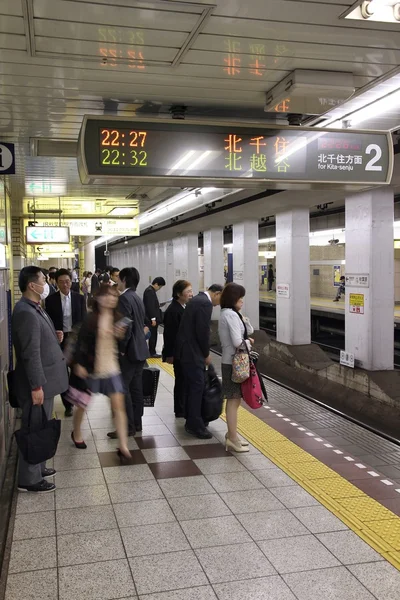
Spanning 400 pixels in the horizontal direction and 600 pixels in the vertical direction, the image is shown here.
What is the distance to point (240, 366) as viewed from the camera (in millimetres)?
5234

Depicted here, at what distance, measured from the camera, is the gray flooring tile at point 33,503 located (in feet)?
13.6

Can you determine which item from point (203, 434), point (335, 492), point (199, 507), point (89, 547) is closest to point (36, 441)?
point (89, 547)

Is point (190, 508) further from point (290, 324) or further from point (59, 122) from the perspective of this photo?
point (290, 324)

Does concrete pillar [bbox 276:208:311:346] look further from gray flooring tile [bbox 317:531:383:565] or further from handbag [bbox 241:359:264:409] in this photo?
gray flooring tile [bbox 317:531:383:565]

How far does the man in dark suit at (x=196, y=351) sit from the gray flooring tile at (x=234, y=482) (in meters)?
1.08

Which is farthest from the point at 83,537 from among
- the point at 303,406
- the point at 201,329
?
the point at 303,406

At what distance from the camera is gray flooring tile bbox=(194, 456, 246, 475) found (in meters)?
4.98

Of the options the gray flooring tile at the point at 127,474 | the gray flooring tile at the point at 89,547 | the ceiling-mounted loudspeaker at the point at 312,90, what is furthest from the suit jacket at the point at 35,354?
the ceiling-mounted loudspeaker at the point at 312,90

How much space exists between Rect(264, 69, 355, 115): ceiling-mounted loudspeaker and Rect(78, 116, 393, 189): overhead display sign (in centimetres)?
25

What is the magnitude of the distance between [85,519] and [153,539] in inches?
→ 22.9

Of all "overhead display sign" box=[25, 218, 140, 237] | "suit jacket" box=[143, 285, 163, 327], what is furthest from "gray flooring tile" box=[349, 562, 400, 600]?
"overhead display sign" box=[25, 218, 140, 237]

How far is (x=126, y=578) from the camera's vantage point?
3211mm

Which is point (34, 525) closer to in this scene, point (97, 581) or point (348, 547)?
point (97, 581)

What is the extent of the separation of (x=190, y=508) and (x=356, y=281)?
6.59m
